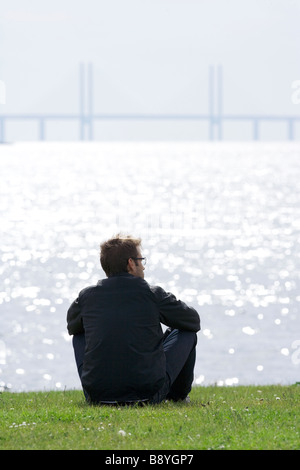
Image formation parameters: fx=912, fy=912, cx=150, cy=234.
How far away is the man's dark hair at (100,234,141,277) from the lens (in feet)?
19.3

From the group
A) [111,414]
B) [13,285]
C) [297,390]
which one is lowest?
[13,285]

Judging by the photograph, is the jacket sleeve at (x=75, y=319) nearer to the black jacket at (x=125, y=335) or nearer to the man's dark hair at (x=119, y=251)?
the black jacket at (x=125, y=335)

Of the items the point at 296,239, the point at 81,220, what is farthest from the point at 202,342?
the point at 81,220

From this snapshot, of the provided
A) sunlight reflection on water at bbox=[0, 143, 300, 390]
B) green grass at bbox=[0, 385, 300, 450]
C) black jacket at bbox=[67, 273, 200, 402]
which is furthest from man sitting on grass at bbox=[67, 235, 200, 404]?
sunlight reflection on water at bbox=[0, 143, 300, 390]

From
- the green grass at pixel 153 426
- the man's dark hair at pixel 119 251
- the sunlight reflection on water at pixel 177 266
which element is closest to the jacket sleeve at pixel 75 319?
the man's dark hair at pixel 119 251

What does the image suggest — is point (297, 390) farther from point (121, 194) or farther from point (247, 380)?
point (121, 194)

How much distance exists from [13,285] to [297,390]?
75.2 ft

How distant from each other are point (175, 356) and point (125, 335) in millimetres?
483

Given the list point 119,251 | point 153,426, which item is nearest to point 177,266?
point 119,251

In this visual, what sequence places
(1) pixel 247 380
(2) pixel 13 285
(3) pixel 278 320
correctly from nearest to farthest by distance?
(1) pixel 247 380
(3) pixel 278 320
(2) pixel 13 285

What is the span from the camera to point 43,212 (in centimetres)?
6284

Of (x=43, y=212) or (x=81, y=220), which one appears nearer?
(x=81, y=220)
